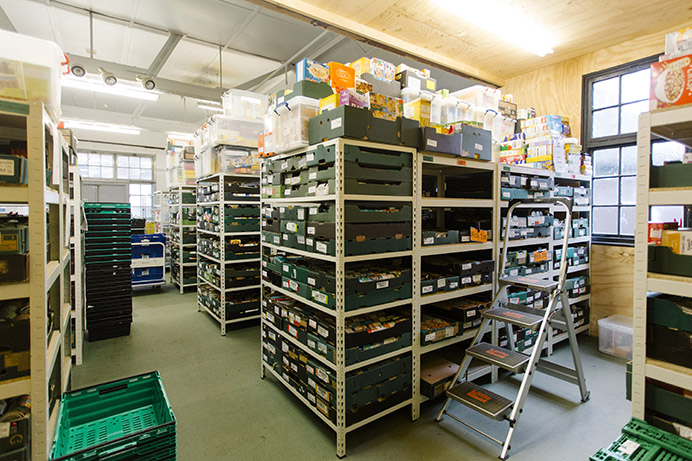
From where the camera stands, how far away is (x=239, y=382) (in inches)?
121

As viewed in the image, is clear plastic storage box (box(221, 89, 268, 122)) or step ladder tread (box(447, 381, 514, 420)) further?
clear plastic storage box (box(221, 89, 268, 122))

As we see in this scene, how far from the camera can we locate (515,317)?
8.04ft

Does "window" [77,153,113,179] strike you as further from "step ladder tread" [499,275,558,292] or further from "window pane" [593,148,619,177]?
"window pane" [593,148,619,177]

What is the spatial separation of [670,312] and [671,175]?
568 millimetres

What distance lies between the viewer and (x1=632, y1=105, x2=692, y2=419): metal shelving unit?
4.54ft

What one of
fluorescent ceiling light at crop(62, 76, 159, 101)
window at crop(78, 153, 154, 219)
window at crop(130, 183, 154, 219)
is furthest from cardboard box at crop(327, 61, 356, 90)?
window at crop(130, 183, 154, 219)

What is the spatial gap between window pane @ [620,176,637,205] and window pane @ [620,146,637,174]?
0.08 metres

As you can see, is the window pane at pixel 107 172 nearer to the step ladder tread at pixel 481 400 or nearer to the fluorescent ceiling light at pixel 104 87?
the fluorescent ceiling light at pixel 104 87

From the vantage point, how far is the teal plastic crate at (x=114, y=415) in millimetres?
1447

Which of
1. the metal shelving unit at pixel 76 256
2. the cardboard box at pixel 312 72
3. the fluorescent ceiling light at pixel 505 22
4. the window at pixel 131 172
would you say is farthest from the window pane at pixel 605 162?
the window at pixel 131 172

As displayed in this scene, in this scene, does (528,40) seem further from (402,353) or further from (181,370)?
(181,370)

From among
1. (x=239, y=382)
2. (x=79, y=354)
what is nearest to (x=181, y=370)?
(x=239, y=382)

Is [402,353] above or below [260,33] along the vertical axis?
below

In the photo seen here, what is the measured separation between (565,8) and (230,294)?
4708 mm
